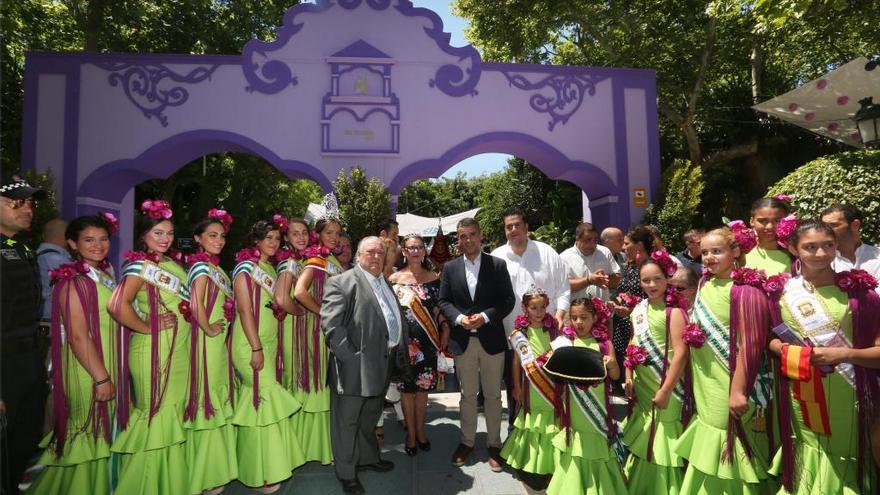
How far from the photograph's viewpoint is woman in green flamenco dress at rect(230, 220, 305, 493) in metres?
3.34

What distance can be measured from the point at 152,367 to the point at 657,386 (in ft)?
10.2

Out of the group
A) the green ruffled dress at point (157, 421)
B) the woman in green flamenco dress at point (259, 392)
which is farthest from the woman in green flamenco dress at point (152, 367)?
the woman in green flamenco dress at point (259, 392)

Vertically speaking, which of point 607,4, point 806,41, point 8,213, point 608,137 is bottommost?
point 8,213

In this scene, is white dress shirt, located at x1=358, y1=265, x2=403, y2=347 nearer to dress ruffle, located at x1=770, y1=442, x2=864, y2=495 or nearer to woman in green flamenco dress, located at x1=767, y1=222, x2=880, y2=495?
woman in green flamenco dress, located at x1=767, y1=222, x2=880, y2=495

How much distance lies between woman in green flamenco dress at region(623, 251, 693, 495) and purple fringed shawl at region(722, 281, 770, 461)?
27 cm

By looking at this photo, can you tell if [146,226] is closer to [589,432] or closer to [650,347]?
[589,432]

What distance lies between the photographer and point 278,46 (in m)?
8.80

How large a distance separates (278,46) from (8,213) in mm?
6906

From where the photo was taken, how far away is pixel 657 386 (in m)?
3.03

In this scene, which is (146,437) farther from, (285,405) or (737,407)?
(737,407)

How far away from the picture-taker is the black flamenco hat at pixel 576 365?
294 centimetres

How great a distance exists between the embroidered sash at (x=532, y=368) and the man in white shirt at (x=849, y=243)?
6.81 ft

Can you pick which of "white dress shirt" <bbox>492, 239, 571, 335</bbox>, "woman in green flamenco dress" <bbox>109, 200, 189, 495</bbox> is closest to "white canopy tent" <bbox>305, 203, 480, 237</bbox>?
"white dress shirt" <bbox>492, 239, 571, 335</bbox>

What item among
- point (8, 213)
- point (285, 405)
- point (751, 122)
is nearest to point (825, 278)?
point (285, 405)
